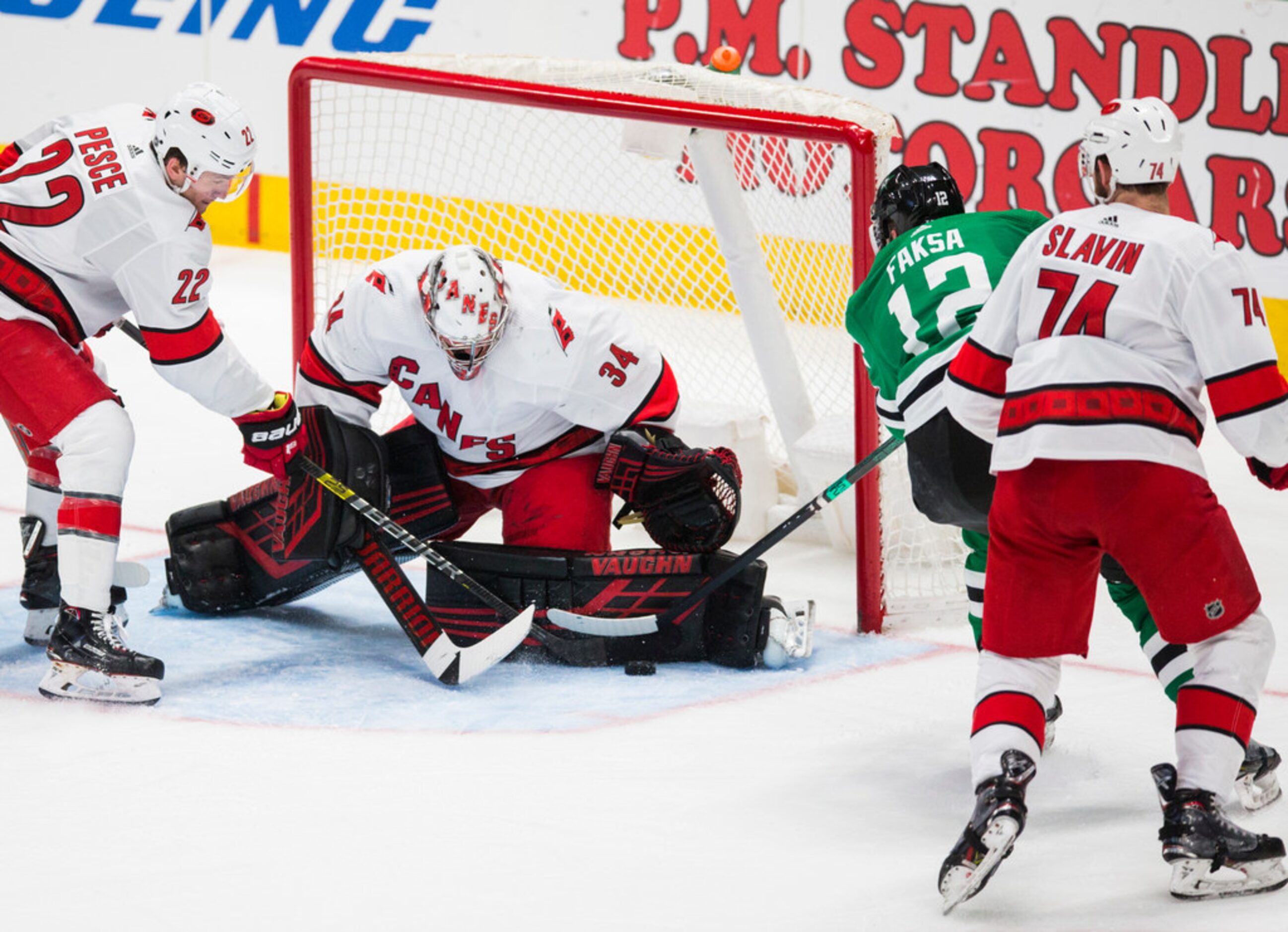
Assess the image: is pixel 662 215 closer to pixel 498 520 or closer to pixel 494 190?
pixel 494 190

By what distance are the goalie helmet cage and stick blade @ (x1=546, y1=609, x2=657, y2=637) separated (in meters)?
0.56

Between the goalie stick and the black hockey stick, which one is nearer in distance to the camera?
the goalie stick

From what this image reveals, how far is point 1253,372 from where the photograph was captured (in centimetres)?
224

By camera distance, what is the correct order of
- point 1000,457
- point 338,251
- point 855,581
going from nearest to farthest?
point 1000,457, point 855,581, point 338,251

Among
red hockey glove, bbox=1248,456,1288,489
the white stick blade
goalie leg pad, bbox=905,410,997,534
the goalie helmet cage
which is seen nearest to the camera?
red hockey glove, bbox=1248,456,1288,489

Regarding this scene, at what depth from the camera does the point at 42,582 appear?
11.6 ft

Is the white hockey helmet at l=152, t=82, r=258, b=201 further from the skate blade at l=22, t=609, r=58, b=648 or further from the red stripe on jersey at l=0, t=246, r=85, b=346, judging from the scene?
the skate blade at l=22, t=609, r=58, b=648

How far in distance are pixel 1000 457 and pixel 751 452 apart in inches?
84.8

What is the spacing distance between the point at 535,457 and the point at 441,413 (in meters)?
0.22

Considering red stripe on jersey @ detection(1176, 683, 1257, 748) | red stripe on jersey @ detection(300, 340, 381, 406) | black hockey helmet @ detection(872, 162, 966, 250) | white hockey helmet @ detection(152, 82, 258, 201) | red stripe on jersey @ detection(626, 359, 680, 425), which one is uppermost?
white hockey helmet @ detection(152, 82, 258, 201)

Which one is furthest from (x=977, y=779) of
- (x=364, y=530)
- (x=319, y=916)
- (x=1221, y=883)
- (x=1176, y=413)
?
(x=364, y=530)

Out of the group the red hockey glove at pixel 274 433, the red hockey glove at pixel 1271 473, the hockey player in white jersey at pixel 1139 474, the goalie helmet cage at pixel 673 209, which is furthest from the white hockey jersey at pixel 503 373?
the red hockey glove at pixel 1271 473

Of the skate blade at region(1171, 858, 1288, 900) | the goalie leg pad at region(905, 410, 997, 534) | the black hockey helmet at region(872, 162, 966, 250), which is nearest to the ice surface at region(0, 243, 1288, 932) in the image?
the skate blade at region(1171, 858, 1288, 900)

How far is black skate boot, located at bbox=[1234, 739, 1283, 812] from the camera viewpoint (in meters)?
2.70
